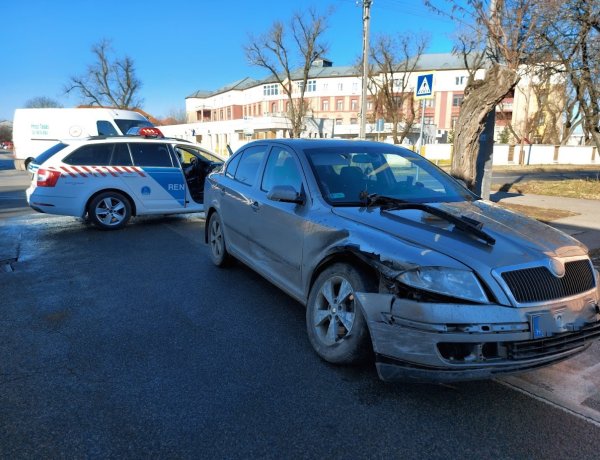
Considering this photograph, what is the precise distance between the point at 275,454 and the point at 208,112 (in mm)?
122347

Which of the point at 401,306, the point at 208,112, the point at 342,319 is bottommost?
the point at 342,319

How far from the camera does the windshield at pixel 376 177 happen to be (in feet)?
12.7

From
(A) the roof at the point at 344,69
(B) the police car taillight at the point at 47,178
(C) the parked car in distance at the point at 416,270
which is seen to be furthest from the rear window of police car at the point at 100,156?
(A) the roof at the point at 344,69

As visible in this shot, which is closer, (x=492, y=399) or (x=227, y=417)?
(x=227, y=417)

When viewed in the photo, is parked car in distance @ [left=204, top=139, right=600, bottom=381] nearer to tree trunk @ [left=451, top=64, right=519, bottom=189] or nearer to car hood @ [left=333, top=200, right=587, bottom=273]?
car hood @ [left=333, top=200, right=587, bottom=273]

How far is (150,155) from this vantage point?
8836 millimetres

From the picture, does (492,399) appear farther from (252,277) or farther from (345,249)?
(252,277)

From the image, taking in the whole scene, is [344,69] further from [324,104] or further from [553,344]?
[553,344]

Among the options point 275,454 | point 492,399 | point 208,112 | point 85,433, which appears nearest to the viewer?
point 275,454

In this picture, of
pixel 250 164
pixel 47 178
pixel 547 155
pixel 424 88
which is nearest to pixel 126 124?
pixel 47 178

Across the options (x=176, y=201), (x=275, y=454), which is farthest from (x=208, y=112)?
(x=275, y=454)

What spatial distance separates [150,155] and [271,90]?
90.9 metres

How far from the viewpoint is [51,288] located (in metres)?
5.21

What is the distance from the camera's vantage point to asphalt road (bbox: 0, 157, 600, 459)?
2.51m
